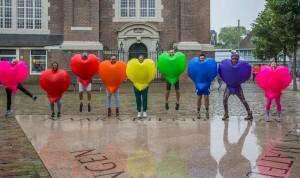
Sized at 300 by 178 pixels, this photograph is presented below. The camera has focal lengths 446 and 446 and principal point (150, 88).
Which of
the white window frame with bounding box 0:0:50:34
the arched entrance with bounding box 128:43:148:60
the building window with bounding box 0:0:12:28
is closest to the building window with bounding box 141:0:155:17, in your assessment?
the arched entrance with bounding box 128:43:148:60

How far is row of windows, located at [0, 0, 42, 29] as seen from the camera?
3394 cm

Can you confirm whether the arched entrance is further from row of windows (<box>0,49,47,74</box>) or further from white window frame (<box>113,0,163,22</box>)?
row of windows (<box>0,49,47,74</box>)

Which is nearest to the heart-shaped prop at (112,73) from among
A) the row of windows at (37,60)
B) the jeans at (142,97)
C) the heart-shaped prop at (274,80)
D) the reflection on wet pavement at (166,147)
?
the jeans at (142,97)

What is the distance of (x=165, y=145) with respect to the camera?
28.9 feet

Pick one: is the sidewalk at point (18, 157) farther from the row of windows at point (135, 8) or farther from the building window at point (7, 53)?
the row of windows at point (135, 8)

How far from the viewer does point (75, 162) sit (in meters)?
7.28

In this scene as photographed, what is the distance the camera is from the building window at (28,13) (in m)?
34.4

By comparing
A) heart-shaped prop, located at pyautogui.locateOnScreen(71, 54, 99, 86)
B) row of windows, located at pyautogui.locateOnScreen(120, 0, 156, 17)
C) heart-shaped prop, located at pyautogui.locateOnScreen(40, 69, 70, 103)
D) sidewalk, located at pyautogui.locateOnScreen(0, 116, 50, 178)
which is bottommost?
sidewalk, located at pyautogui.locateOnScreen(0, 116, 50, 178)

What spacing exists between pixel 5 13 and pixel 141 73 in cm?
2366

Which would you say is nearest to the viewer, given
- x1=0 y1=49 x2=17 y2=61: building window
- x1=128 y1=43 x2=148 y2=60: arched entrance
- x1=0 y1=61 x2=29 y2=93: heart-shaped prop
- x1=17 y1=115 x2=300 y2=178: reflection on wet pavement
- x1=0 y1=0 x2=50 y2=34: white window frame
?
x1=17 y1=115 x2=300 y2=178: reflection on wet pavement

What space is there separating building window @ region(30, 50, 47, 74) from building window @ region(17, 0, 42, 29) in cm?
226

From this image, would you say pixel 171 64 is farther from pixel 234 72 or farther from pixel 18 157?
pixel 18 157

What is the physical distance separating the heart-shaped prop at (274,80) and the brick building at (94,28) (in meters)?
21.1

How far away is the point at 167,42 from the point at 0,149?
92.3 ft
